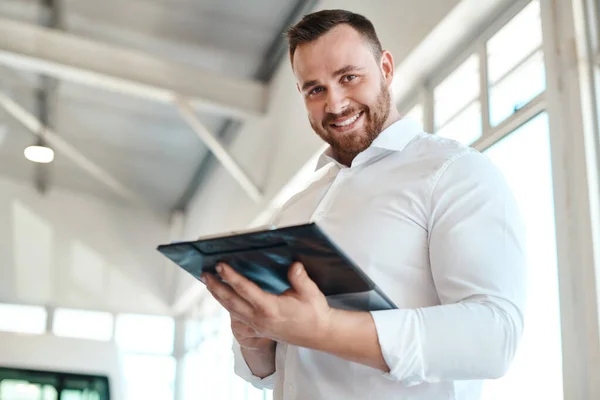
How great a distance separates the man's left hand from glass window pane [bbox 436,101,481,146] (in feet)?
9.84

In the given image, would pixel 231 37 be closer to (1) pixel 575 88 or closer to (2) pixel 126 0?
(2) pixel 126 0

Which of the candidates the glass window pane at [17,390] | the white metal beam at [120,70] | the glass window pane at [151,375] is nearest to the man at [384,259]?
the glass window pane at [17,390]

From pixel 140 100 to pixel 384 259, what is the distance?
24.5 ft

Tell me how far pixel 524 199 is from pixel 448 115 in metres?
1.01

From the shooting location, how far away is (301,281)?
1031 mm

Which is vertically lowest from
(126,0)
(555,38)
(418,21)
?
(555,38)

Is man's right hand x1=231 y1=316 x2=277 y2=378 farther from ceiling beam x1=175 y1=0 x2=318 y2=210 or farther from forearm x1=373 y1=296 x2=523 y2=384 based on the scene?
ceiling beam x1=175 y1=0 x2=318 y2=210

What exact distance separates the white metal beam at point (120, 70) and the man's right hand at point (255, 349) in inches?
218

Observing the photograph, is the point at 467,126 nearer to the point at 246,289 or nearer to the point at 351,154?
the point at 351,154

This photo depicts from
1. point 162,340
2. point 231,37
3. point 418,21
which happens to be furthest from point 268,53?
point 162,340

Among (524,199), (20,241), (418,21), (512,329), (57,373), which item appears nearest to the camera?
(512,329)

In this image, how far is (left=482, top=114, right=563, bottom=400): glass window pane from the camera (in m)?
3.06

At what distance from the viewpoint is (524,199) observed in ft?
11.1

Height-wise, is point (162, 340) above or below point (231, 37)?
below
